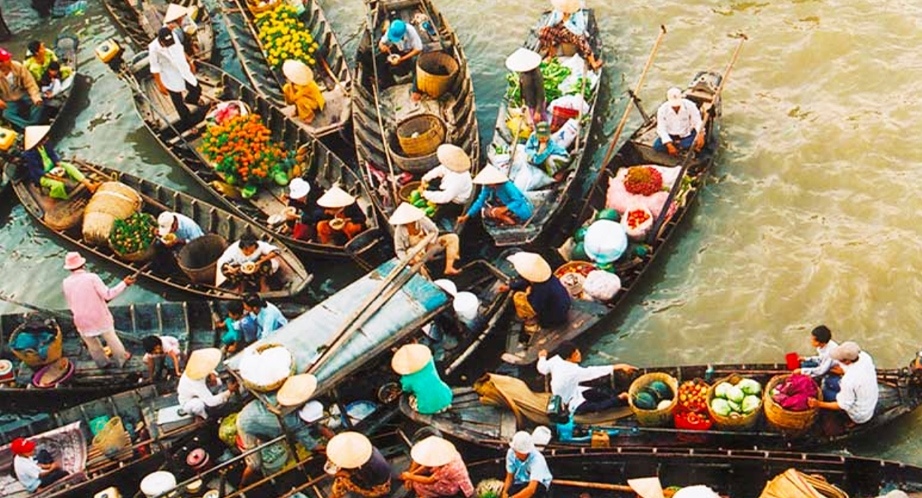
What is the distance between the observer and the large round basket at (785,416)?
10.2m

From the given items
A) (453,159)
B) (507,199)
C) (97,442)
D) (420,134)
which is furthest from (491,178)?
(97,442)

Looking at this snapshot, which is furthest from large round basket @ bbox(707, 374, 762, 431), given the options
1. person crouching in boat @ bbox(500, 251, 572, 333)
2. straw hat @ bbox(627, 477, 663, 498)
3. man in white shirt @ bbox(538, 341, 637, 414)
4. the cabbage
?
person crouching in boat @ bbox(500, 251, 572, 333)

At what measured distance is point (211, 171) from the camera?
1583 cm

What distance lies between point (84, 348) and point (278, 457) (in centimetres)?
444

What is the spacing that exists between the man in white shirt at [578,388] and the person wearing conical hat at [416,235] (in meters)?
2.37

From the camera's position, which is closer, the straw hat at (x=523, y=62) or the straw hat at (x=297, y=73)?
the straw hat at (x=523, y=62)

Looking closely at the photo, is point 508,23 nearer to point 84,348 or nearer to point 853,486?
point 84,348

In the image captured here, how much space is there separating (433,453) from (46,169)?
32.9 feet

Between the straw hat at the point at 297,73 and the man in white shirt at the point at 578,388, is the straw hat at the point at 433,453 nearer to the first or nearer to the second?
the man in white shirt at the point at 578,388

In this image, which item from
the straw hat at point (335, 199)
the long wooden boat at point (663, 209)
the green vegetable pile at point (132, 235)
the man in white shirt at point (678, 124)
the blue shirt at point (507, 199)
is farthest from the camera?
the green vegetable pile at point (132, 235)

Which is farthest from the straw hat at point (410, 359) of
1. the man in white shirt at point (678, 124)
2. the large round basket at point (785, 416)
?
the man in white shirt at point (678, 124)

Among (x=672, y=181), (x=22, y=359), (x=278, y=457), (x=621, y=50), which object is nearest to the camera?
(x=278, y=457)

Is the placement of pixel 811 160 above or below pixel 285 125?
below

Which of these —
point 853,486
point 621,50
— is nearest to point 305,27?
point 621,50
